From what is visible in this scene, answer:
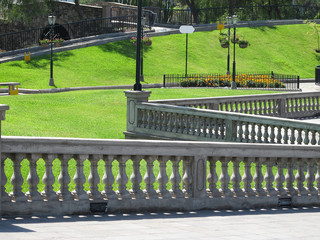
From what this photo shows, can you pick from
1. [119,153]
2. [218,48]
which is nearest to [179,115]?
[119,153]

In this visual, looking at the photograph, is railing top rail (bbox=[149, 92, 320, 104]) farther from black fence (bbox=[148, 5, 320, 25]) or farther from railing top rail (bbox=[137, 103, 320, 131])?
black fence (bbox=[148, 5, 320, 25])

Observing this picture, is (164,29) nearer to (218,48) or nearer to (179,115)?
(218,48)

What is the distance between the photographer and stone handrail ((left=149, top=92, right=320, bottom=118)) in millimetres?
24062

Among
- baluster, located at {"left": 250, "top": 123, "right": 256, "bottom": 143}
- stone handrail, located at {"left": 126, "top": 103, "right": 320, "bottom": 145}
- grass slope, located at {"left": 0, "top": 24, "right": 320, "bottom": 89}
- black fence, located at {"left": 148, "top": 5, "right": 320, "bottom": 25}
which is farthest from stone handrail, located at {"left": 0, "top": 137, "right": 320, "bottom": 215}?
black fence, located at {"left": 148, "top": 5, "right": 320, "bottom": 25}

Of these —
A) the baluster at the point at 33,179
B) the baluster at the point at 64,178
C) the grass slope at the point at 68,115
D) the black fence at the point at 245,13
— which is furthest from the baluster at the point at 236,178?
the black fence at the point at 245,13

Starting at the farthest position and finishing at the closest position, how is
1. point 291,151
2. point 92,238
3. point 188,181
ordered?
1. point 291,151
2. point 188,181
3. point 92,238

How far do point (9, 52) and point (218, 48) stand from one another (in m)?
20.2

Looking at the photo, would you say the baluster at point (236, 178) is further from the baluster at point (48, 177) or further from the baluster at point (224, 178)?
the baluster at point (48, 177)

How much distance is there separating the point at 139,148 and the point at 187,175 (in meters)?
1.03

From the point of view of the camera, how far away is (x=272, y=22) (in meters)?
73.4

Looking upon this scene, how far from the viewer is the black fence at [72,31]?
191 ft

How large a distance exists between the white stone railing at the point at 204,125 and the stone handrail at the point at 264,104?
1537mm

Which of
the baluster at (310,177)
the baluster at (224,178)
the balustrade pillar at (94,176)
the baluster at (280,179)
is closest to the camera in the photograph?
the balustrade pillar at (94,176)

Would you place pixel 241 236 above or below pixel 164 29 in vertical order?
below
